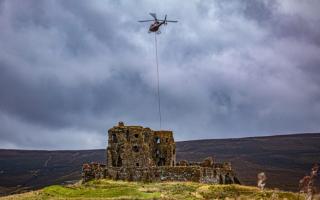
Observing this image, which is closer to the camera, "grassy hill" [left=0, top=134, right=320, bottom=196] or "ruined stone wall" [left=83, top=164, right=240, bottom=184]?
"ruined stone wall" [left=83, top=164, right=240, bottom=184]

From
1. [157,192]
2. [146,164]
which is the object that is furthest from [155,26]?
[157,192]

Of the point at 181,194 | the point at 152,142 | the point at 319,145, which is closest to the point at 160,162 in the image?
the point at 152,142

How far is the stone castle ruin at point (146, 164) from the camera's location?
6075cm

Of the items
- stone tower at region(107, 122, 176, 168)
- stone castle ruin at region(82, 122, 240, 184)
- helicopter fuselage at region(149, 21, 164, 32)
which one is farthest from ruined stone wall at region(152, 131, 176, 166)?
helicopter fuselage at region(149, 21, 164, 32)

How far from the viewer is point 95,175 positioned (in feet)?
212

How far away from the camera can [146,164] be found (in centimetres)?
7050

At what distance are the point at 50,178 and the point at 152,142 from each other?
107847 millimetres

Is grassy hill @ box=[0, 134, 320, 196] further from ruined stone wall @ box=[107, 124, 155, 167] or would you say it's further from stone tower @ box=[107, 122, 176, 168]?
ruined stone wall @ box=[107, 124, 155, 167]

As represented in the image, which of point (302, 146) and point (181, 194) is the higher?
point (302, 146)

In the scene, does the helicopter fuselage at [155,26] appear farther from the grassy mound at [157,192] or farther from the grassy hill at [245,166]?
the grassy hill at [245,166]

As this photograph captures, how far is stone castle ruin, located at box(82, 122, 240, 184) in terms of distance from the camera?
60750mm

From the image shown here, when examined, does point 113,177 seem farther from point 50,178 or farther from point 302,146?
point 302,146

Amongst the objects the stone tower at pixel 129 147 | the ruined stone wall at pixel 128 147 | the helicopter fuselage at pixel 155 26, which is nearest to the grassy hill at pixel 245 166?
the stone tower at pixel 129 147

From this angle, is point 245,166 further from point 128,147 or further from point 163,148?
point 128,147
